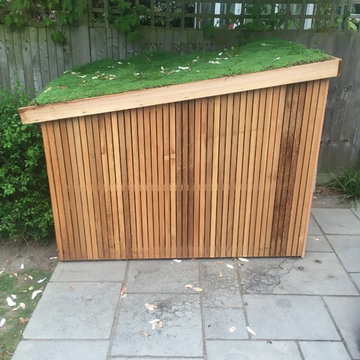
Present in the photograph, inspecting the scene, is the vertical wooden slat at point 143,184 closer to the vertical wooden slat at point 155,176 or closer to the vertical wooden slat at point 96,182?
the vertical wooden slat at point 155,176

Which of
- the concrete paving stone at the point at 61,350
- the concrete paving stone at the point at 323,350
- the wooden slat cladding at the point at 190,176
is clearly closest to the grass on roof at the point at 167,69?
the wooden slat cladding at the point at 190,176

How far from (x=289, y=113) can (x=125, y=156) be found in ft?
4.08

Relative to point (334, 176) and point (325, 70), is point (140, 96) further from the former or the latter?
point (334, 176)

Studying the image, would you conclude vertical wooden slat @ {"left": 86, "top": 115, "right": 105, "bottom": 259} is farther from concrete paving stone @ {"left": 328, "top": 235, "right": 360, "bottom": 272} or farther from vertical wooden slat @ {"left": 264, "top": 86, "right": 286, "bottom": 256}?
concrete paving stone @ {"left": 328, "top": 235, "right": 360, "bottom": 272}

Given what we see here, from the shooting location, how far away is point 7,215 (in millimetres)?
3213

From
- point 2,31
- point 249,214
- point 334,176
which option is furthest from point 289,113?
point 2,31

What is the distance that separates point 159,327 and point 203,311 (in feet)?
1.08

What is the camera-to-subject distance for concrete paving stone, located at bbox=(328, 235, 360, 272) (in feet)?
10.5

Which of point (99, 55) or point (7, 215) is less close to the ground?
point (99, 55)

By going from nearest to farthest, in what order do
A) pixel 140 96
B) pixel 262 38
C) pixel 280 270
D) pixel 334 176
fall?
pixel 140 96 → pixel 280 270 → pixel 262 38 → pixel 334 176

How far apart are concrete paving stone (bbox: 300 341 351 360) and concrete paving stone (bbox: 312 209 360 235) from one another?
60.6 inches

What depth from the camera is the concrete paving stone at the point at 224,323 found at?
2424 mm

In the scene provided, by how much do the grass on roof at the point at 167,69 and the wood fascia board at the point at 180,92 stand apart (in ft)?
0.12

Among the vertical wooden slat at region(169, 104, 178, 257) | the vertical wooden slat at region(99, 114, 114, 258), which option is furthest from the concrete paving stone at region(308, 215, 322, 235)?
the vertical wooden slat at region(99, 114, 114, 258)
